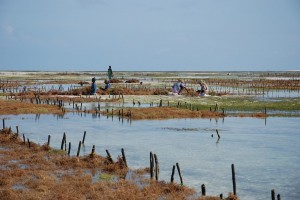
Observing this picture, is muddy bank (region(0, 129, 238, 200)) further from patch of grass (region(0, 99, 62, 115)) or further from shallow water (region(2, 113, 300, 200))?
patch of grass (region(0, 99, 62, 115))

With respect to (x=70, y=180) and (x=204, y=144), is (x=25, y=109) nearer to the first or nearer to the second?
(x=204, y=144)

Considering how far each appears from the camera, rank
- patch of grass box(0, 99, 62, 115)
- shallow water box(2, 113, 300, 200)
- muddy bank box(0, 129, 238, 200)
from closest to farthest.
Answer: muddy bank box(0, 129, 238, 200) < shallow water box(2, 113, 300, 200) < patch of grass box(0, 99, 62, 115)

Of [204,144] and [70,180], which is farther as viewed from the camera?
[204,144]

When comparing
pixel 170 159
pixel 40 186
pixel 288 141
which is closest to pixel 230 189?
pixel 170 159

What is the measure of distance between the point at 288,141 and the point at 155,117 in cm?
1467

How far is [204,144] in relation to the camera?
2658 centimetres

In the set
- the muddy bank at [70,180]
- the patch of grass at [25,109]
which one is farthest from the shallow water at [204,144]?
the patch of grass at [25,109]

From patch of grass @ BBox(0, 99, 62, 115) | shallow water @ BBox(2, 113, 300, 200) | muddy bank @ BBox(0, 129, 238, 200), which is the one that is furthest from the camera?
patch of grass @ BBox(0, 99, 62, 115)

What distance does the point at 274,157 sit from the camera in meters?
22.7

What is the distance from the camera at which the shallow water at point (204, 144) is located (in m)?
18.0

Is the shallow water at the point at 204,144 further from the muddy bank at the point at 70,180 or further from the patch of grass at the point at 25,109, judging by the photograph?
the patch of grass at the point at 25,109

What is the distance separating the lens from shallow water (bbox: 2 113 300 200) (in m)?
18.0

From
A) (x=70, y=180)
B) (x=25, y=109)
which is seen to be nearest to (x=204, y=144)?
(x=70, y=180)

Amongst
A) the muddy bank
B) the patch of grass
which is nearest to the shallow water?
the muddy bank
